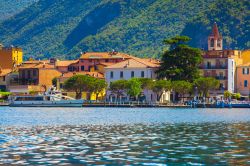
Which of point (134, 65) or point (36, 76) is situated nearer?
point (134, 65)

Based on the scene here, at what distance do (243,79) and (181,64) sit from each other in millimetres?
14233

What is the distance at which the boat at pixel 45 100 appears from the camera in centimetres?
14700

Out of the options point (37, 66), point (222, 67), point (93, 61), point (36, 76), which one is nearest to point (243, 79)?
point (222, 67)

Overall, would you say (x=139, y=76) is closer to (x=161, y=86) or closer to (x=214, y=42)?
(x=161, y=86)

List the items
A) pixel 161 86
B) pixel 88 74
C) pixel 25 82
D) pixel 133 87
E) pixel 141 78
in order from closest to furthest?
pixel 161 86 → pixel 133 87 → pixel 141 78 → pixel 88 74 → pixel 25 82

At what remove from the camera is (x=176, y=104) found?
140000 mm

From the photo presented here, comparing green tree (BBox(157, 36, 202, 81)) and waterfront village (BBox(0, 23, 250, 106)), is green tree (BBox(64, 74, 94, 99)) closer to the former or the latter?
waterfront village (BBox(0, 23, 250, 106))

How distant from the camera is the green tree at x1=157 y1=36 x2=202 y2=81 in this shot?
147625mm

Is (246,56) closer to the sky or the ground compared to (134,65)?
closer to the sky

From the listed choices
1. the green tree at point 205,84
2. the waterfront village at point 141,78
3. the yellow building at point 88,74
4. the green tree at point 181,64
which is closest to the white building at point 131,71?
the waterfront village at point 141,78

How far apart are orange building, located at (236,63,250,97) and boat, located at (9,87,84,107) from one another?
31059mm

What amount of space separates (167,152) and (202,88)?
98.4 meters

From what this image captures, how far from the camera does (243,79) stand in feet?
513

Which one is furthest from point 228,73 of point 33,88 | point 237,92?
point 33,88
